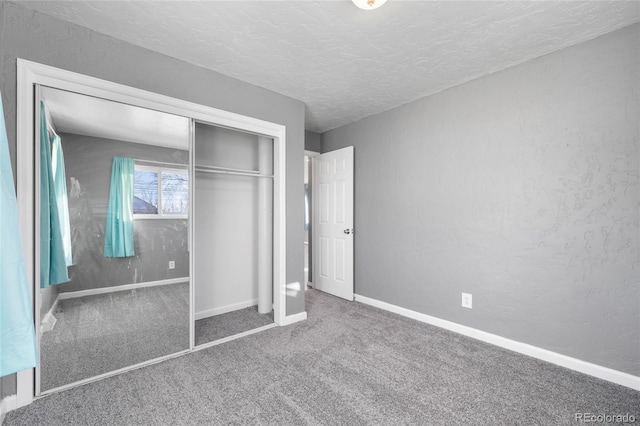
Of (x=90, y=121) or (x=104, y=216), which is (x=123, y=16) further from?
(x=104, y=216)

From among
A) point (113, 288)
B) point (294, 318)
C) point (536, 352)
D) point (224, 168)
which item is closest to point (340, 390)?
point (294, 318)

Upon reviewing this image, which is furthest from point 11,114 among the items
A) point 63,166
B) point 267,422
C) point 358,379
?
point 358,379

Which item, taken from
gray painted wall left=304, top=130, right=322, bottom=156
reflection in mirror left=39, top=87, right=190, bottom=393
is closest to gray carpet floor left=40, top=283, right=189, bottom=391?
reflection in mirror left=39, top=87, right=190, bottom=393

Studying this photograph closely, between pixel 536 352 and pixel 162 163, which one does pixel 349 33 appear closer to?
pixel 162 163

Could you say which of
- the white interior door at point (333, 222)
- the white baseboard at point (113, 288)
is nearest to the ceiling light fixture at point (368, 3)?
the white interior door at point (333, 222)

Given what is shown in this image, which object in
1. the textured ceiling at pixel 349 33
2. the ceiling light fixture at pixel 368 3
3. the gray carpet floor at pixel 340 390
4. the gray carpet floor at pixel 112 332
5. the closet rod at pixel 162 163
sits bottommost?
the gray carpet floor at pixel 340 390

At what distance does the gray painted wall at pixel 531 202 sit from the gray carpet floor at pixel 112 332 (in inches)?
91.7

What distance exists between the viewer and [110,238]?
2115mm

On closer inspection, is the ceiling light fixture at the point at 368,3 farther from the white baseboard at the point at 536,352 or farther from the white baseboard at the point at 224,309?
the white baseboard at the point at 224,309

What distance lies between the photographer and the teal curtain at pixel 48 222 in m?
1.86

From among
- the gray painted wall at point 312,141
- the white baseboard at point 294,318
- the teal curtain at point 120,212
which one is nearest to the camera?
the teal curtain at point 120,212

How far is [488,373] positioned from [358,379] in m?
0.96

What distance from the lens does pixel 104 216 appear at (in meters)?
2.09

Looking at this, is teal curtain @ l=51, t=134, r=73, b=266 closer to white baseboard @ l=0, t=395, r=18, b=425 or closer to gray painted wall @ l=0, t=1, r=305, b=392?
gray painted wall @ l=0, t=1, r=305, b=392
